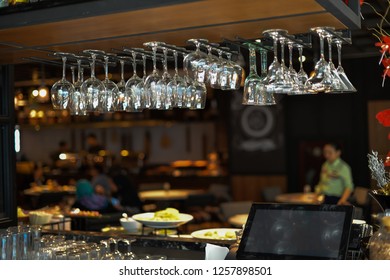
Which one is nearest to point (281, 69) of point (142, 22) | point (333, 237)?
point (142, 22)

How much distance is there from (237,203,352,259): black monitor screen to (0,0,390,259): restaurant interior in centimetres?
11

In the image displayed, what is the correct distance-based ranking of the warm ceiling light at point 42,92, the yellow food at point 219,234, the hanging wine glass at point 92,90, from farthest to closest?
1. the warm ceiling light at point 42,92
2. the yellow food at point 219,234
3. the hanging wine glass at point 92,90

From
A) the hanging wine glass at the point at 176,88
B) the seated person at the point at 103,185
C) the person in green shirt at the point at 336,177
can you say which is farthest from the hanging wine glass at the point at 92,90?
the seated person at the point at 103,185

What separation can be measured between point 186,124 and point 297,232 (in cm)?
1497

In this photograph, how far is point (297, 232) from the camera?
2.47 meters

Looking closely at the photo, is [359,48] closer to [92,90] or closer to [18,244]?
[92,90]

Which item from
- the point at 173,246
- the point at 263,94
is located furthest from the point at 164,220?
the point at 263,94

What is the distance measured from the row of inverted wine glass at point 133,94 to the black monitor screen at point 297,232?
82 centimetres

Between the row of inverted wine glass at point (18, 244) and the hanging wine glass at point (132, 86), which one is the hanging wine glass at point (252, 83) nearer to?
the hanging wine glass at point (132, 86)

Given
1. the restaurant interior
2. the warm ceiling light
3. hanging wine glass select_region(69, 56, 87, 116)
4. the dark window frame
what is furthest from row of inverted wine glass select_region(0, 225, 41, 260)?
the warm ceiling light

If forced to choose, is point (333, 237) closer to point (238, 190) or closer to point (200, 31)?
point (200, 31)

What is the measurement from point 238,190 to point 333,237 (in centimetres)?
1061

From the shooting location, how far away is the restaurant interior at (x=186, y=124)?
8.84 ft

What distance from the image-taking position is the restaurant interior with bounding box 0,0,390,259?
2693mm
